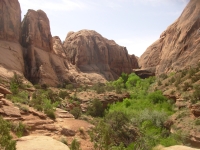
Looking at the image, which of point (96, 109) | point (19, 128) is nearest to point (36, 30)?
point (96, 109)

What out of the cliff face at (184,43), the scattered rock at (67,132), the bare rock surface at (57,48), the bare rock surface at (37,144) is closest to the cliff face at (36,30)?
the bare rock surface at (57,48)

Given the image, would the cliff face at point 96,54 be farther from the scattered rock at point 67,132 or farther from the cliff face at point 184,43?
the scattered rock at point 67,132

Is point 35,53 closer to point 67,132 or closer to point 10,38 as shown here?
point 10,38

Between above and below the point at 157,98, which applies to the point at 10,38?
above

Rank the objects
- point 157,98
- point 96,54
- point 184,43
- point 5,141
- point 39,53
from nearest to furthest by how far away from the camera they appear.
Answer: point 5,141 → point 157,98 → point 39,53 → point 184,43 → point 96,54

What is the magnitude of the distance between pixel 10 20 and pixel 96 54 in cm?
2729

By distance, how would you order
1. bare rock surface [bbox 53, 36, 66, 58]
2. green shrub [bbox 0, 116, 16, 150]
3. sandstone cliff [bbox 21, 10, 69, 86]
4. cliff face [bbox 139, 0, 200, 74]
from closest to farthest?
green shrub [bbox 0, 116, 16, 150]
sandstone cliff [bbox 21, 10, 69, 86]
cliff face [bbox 139, 0, 200, 74]
bare rock surface [bbox 53, 36, 66, 58]

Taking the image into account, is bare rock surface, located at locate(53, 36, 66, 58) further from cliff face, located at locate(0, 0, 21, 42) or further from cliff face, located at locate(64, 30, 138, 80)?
cliff face, located at locate(0, 0, 21, 42)

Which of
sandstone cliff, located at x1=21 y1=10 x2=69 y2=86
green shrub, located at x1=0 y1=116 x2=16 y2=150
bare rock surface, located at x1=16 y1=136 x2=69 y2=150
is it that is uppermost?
sandstone cliff, located at x1=21 y1=10 x2=69 y2=86

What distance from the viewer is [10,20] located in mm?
32938

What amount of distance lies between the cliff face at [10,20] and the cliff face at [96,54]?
18574 millimetres

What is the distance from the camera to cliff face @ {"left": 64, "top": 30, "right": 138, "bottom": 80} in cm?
5331

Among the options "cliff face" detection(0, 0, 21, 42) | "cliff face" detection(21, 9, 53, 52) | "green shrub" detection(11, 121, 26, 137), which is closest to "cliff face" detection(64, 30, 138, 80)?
"cliff face" detection(21, 9, 53, 52)

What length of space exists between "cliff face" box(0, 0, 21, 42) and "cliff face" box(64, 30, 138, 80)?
60.9 feet
